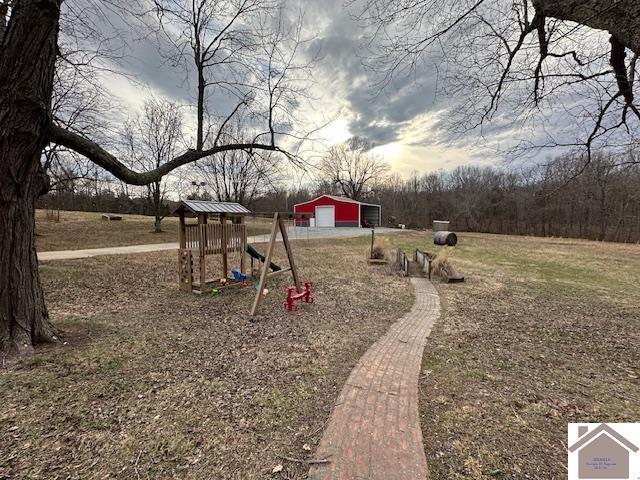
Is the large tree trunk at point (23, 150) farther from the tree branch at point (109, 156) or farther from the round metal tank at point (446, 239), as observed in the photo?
the round metal tank at point (446, 239)

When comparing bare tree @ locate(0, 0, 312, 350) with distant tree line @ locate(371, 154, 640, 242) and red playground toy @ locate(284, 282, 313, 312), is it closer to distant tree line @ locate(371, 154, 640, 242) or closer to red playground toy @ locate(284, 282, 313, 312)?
red playground toy @ locate(284, 282, 313, 312)

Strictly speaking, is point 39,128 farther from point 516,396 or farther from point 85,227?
point 85,227

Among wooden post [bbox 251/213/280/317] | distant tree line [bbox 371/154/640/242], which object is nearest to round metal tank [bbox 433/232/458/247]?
distant tree line [bbox 371/154/640/242]

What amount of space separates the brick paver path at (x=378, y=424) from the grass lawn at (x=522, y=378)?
139 mm

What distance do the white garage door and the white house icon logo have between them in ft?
104

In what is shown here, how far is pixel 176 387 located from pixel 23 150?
10.6 ft

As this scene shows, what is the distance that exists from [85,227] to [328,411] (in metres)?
25.6

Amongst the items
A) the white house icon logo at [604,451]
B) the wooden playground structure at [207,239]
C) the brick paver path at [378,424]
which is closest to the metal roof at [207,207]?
the wooden playground structure at [207,239]

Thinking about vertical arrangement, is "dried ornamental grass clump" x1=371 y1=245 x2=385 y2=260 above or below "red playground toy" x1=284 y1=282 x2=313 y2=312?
above

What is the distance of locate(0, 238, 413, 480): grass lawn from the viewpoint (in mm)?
2000

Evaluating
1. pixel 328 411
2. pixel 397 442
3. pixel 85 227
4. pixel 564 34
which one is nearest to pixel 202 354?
pixel 328 411

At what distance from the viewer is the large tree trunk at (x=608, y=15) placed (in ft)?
7.68

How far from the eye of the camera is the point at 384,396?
2791 millimetres

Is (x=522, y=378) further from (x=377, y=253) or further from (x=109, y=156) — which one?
(x=377, y=253)
